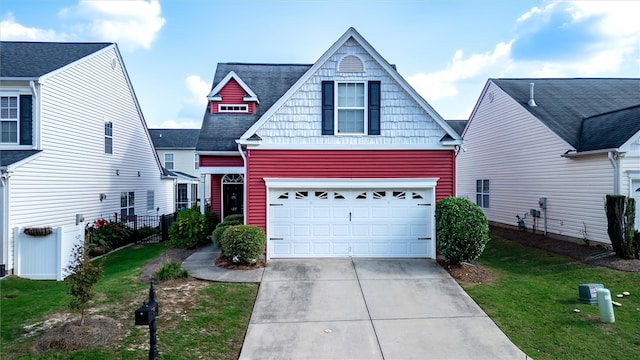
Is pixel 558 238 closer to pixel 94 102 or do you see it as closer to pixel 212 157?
pixel 212 157

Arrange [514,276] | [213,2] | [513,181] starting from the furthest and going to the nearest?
[513,181]
[213,2]
[514,276]

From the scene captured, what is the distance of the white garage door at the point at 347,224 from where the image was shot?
11.2 metres

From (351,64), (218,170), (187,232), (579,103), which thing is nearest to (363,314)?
(351,64)

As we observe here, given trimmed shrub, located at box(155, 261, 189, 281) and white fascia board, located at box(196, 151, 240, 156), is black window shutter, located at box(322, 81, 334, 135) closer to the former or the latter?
white fascia board, located at box(196, 151, 240, 156)

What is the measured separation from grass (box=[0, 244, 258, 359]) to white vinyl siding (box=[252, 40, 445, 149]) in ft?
15.3

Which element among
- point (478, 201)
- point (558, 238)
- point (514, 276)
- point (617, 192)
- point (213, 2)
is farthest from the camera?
point (478, 201)

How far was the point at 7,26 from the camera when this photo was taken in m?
14.6

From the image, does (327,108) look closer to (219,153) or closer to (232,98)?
(219,153)

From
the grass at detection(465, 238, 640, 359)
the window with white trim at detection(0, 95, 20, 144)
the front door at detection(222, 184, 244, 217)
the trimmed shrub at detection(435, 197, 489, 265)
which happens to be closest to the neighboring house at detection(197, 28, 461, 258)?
the trimmed shrub at detection(435, 197, 489, 265)

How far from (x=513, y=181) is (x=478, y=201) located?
12.0 ft

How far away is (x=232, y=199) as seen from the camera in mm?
16828

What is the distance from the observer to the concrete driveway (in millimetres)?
6031

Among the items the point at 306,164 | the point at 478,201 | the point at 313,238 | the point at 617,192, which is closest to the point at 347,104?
the point at 306,164

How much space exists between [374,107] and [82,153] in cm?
1158
